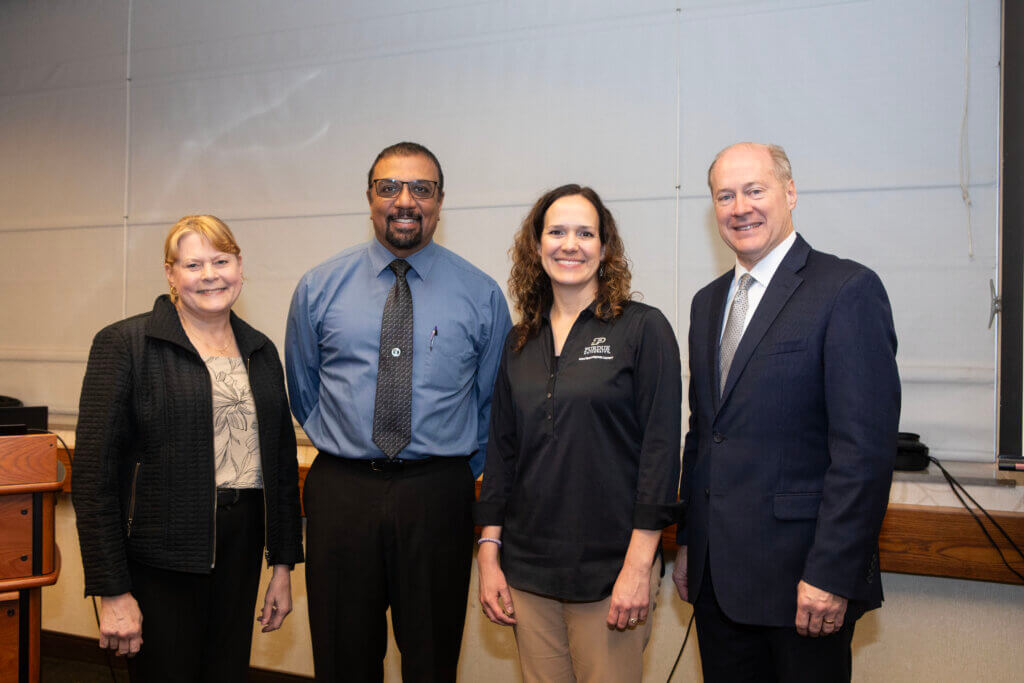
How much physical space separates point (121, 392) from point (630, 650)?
1361mm

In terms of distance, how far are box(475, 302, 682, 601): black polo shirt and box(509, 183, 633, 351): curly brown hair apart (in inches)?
2.6

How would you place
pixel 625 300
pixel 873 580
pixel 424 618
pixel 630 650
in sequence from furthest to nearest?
pixel 424 618, pixel 625 300, pixel 630 650, pixel 873 580

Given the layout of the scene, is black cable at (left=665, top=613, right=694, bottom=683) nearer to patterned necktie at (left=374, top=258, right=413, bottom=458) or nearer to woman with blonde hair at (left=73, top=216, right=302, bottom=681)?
patterned necktie at (left=374, top=258, right=413, bottom=458)

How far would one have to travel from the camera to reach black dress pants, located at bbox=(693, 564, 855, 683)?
5.26ft

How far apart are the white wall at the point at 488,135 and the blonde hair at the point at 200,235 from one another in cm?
127

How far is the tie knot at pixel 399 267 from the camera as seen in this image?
225 centimetres

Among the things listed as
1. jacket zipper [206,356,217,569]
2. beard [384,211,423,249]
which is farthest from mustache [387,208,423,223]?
jacket zipper [206,356,217,569]

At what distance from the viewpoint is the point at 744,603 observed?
1630 millimetres

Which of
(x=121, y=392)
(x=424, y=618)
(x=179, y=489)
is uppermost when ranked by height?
(x=121, y=392)

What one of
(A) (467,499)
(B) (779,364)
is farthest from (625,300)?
(A) (467,499)

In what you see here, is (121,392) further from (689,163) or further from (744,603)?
(689,163)

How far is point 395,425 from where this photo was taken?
2.08 meters

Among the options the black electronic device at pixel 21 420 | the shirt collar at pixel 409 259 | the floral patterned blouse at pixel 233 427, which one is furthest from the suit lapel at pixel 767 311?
the black electronic device at pixel 21 420

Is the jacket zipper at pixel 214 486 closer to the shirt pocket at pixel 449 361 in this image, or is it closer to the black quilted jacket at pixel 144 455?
the black quilted jacket at pixel 144 455
